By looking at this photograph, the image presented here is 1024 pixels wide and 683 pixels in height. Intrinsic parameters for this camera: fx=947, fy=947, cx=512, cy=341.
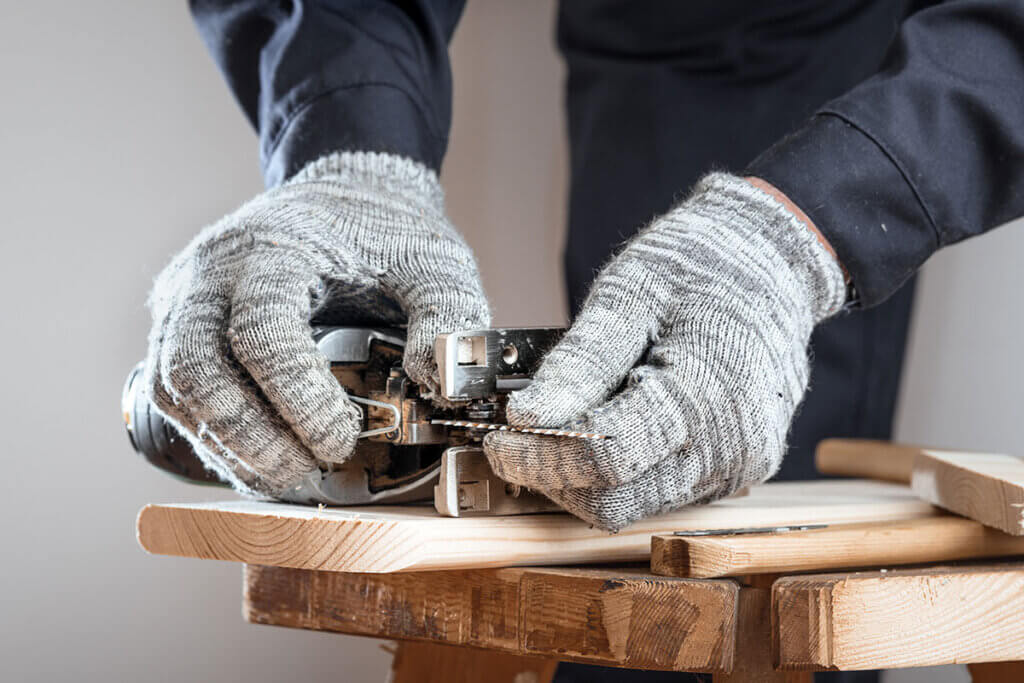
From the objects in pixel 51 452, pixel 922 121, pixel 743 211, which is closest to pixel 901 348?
pixel 922 121

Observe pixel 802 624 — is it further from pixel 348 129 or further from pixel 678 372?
pixel 348 129

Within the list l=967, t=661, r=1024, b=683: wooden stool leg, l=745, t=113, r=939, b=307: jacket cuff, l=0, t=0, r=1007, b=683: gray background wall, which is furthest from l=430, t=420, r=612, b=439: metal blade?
l=0, t=0, r=1007, b=683: gray background wall

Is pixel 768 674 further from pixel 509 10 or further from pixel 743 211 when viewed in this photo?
pixel 509 10

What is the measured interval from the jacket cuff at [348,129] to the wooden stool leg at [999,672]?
27.1 inches

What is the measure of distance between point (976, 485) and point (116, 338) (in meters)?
1.19

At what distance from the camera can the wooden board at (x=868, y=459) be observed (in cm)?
118

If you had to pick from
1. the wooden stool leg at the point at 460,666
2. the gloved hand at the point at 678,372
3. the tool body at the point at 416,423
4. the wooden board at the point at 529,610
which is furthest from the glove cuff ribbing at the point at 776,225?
the wooden stool leg at the point at 460,666

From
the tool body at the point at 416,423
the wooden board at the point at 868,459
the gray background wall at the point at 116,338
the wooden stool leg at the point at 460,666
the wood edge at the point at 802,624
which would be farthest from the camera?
the gray background wall at the point at 116,338

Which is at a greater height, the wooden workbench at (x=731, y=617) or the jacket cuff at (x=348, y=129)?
the jacket cuff at (x=348, y=129)

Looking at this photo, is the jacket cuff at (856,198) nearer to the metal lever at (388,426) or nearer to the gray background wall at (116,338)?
the metal lever at (388,426)

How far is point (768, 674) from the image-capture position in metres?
0.59

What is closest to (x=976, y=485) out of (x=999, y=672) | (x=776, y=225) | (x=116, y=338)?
(x=999, y=672)

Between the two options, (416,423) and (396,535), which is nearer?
(396,535)

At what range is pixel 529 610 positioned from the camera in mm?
617
